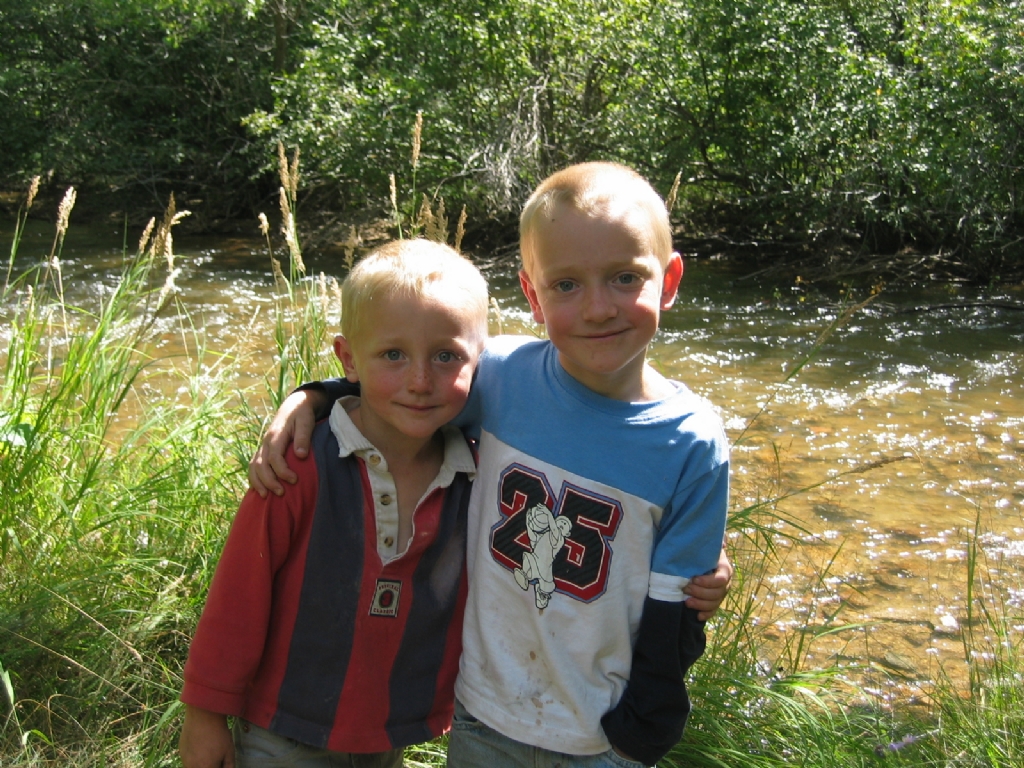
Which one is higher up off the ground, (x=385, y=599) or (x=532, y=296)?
(x=532, y=296)

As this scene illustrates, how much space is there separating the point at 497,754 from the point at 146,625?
111 centimetres

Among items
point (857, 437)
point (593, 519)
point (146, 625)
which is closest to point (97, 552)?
point (146, 625)

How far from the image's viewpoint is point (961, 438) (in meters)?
5.71

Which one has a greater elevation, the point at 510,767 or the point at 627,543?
the point at 627,543

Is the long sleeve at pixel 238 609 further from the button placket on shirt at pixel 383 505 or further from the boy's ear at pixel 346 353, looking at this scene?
the boy's ear at pixel 346 353

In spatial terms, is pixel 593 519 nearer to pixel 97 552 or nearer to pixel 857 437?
pixel 97 552

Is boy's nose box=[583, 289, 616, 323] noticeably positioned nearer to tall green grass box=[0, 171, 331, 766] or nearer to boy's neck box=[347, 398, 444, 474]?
boy's neck box=[347, 398, 444, 474]

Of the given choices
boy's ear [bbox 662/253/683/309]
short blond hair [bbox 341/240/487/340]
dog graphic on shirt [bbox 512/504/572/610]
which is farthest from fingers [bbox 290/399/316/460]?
boy's ear [bbox 662/253/683/309]

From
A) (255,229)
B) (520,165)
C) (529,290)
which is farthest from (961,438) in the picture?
(255,229)

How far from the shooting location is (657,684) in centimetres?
157

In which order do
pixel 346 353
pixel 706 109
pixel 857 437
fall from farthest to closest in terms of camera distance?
pixel 706 109, pixel 857 437, pixel 346 353

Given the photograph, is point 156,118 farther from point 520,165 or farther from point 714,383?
point 714,383

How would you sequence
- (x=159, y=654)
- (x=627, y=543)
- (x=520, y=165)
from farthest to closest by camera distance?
1. (x=520, y=165)
2. (x=159, y=654)
3. (x=627, y=543)

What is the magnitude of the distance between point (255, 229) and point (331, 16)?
2952mm
